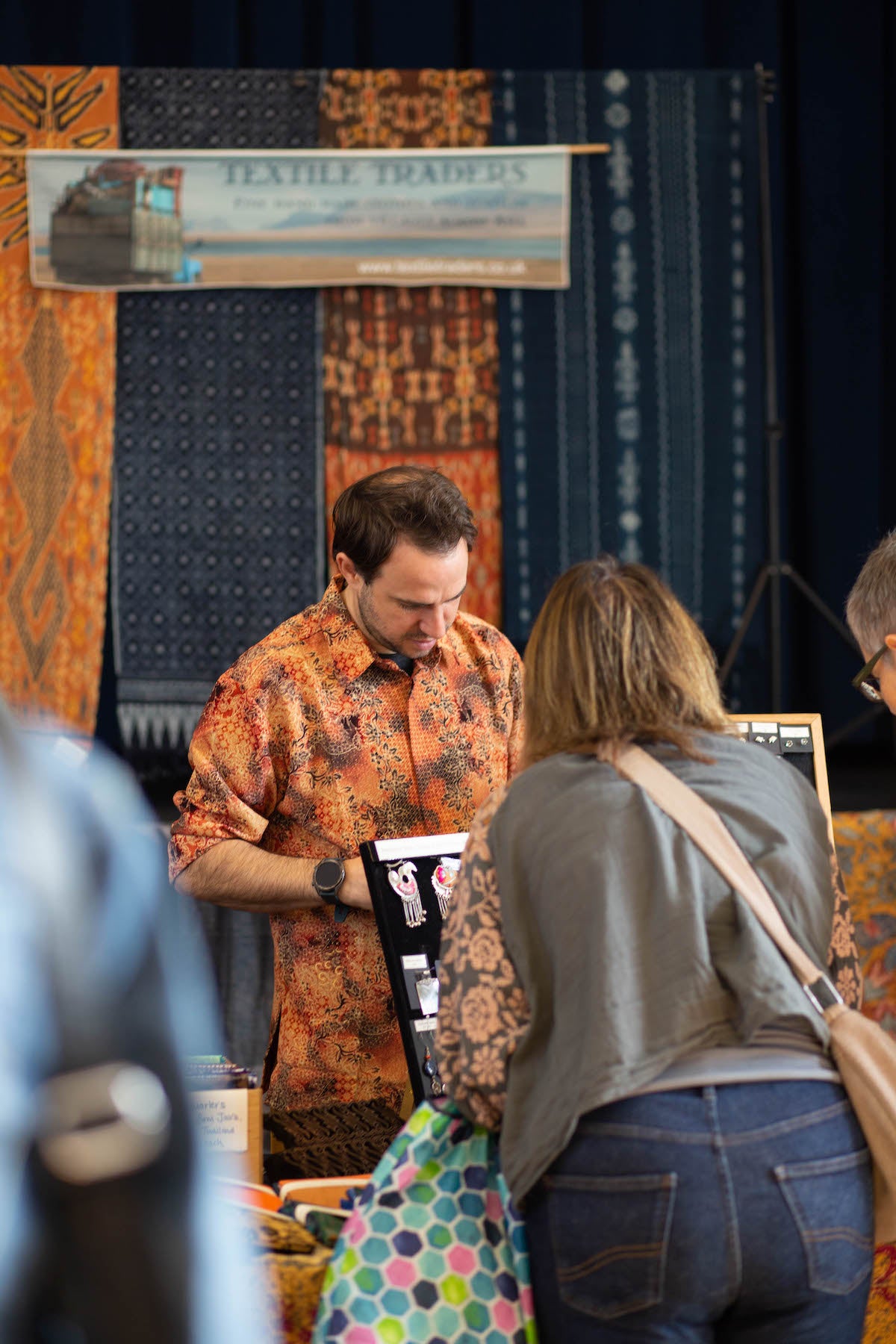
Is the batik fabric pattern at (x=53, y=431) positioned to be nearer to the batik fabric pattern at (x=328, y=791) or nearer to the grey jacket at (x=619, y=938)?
the batik fabric pattern at (x=328, y=791)

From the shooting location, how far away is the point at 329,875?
2.00 meters

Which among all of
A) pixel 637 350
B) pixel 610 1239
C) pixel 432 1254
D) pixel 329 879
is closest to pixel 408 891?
pixel 329 879

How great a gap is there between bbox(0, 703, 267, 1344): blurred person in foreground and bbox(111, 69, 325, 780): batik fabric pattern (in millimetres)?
4512

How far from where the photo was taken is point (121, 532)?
500 centimetres

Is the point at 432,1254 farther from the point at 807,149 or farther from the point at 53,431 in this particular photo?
the point at 807,149

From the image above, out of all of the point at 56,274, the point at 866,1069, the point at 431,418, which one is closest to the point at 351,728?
the point at 866,1069

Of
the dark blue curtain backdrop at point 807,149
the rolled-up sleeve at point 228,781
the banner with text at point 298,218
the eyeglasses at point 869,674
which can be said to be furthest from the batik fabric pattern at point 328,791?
the dark blue curtain backdrop at point 807,149

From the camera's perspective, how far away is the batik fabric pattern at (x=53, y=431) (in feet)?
16.2

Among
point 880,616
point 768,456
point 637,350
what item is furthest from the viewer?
point 637,350

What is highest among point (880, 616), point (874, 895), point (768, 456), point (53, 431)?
point (53, 431)

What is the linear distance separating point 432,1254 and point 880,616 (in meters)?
0.97

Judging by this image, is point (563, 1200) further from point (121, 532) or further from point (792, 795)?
point (121, 532)

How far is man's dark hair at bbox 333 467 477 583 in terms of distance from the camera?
2.10m

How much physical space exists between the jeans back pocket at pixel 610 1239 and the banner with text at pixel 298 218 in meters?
4.14
